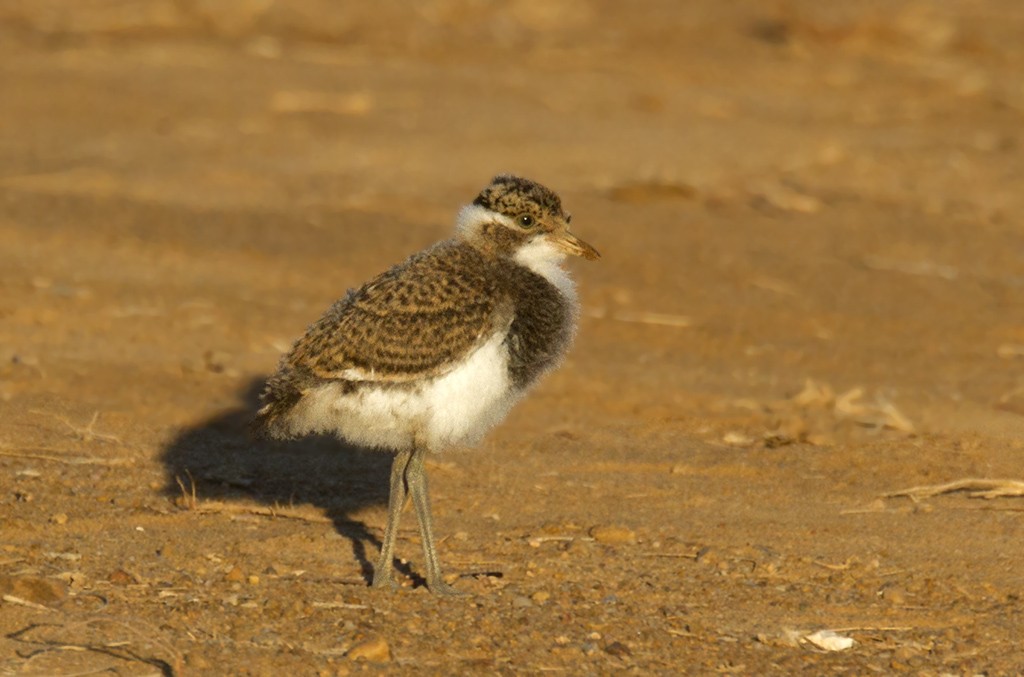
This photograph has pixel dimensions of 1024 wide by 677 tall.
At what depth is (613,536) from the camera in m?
6.59

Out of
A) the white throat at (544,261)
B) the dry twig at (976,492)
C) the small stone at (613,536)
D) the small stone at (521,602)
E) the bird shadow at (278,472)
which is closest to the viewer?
the small stone at (521,602)

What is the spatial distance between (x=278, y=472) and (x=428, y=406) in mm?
1676

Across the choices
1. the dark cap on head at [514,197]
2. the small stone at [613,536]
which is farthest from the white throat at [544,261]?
the small stone at [613,536]

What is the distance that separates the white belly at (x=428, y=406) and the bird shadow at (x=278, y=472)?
61 cm

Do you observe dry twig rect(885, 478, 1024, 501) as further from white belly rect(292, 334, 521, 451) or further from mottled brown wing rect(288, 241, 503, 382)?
mottled brown wing rect(288, 241, 503, 382)

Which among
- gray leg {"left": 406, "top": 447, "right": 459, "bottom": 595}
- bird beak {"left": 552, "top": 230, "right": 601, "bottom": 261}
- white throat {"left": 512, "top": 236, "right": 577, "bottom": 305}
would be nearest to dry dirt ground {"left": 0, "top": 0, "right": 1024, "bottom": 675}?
gray leg {"left": 406, "top": 447, "right": 459, "bottom": 595}

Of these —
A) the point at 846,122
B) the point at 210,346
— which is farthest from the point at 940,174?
the point at 210,346

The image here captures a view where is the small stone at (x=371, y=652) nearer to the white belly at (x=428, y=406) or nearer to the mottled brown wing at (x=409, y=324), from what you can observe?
the white belly at (x=428, y=406)

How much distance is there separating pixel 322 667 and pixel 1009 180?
10.4 m

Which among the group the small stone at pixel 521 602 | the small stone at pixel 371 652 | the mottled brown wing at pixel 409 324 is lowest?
the small stone at pixel 521 602

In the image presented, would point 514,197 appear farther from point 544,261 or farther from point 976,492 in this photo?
point 976,492

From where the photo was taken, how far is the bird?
19.4 ft

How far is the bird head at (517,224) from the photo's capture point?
6.37 metres

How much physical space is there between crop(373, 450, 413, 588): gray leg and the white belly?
0.67 feet
